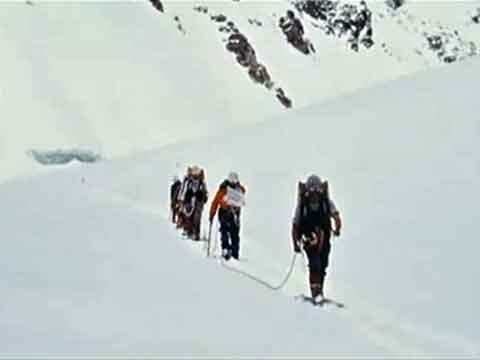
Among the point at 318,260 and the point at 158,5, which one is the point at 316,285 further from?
the point at 158,5

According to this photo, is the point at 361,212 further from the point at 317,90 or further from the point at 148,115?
the point at 317,90

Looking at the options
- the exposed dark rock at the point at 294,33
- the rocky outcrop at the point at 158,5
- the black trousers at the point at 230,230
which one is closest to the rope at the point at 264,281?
the black trousers at the point at 230,230

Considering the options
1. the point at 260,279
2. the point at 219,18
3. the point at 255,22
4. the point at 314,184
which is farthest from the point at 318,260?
the point at 255,22

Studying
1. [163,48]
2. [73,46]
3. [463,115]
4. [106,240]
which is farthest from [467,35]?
[106,240]

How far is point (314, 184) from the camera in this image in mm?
12211

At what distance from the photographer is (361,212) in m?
20.9

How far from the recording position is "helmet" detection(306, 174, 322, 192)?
1216 cm

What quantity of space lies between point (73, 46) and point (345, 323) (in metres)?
91.6

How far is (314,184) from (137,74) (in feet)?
300

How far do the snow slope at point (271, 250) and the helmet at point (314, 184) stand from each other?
48.1 inches

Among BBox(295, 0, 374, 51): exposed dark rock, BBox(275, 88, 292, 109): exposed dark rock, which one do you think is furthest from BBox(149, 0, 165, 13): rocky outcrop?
BBox(295, 0, 374, 51): exposed dark rock

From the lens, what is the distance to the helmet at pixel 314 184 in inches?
479

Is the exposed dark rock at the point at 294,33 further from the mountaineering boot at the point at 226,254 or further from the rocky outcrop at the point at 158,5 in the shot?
the mountaineering boot at the point at 226,254

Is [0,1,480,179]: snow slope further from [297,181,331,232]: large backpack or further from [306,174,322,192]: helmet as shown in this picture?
[306,174,322,192]: helmet
